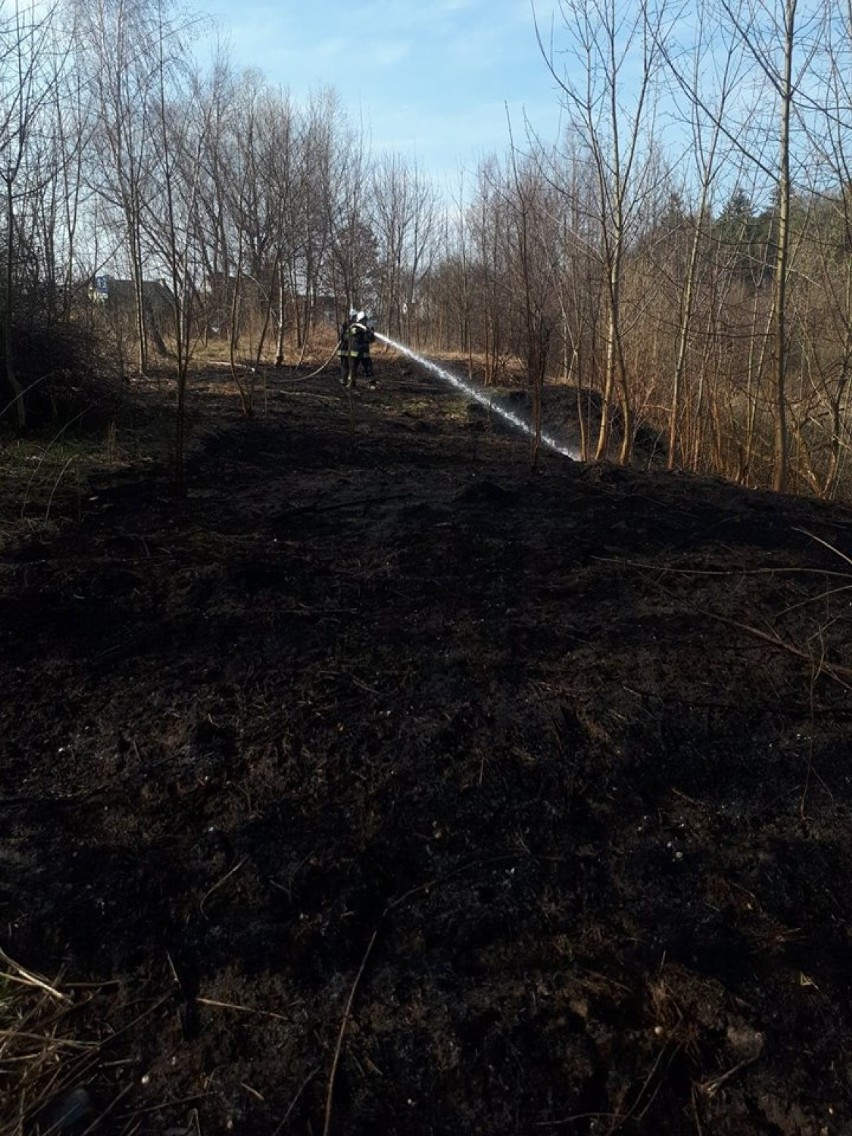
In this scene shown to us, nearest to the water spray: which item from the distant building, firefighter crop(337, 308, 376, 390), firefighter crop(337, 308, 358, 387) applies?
firefighter crop(337, 308, 376, 390)

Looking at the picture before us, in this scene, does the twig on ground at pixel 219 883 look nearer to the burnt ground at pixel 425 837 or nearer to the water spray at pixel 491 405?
the burnt ground at pixel 425 837

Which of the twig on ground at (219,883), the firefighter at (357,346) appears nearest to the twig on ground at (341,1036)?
the twig on ground at (219,883)

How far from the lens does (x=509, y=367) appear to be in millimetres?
16375

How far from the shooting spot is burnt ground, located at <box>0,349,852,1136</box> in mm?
1339

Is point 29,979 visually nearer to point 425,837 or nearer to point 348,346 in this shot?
point 425,837

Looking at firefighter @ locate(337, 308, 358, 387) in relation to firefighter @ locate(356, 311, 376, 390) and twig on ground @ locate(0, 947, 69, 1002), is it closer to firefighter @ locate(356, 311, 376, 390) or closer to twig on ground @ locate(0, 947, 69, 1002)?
firefighter @ locate(356, 311, 376, 390)

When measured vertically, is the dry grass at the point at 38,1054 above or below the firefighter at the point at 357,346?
below

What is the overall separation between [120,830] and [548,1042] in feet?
3.68

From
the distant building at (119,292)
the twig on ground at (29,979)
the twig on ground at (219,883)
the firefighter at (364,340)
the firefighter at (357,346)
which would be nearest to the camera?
the twig on ground at (29,979)

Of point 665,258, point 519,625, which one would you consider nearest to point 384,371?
point 665,258

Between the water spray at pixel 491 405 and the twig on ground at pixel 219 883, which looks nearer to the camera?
the twig on ground at pixel 219 883

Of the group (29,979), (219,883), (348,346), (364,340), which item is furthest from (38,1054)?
(364,340)

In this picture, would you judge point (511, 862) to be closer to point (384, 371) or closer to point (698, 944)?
point (698, 944)

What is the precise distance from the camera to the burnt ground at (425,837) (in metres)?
1.34
